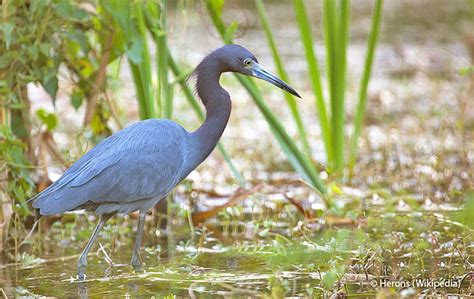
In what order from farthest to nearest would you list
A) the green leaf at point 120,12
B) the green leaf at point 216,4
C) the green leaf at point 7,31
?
the green leaf at point 216,4, the green leaf at point 120,12, the green leaf at point 7,31

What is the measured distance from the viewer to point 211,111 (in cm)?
546

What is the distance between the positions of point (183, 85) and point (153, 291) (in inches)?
64.0

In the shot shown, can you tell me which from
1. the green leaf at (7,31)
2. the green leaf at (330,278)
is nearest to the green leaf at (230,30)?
the green leaf at (7,31)

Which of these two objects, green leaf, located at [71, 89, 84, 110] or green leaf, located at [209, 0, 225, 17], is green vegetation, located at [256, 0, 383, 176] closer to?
green leaf, located at [209, 0, 225, 17]

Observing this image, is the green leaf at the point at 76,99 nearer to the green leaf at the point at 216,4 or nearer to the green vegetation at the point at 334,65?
the green leaf at the point at 216,4

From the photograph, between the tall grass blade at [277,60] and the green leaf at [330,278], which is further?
the tall grass blade at [277,60]

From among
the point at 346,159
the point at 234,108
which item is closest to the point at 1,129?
the point at 346,159

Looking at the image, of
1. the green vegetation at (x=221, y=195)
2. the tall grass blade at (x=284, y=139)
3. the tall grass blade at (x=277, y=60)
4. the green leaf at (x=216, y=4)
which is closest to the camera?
the green vegetation at (x=221, y=195)

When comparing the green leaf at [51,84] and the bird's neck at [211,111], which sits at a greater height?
the green leaf at [51,84]

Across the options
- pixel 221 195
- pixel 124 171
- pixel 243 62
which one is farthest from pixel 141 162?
pixel 221 195

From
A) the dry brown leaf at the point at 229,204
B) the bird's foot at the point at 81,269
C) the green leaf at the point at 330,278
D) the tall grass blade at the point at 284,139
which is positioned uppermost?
the tall grass blade at the point at 284,139

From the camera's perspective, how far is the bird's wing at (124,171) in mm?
5008

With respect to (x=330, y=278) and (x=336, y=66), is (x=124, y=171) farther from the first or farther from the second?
(x=336, y=66)

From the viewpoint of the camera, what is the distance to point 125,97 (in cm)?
975
